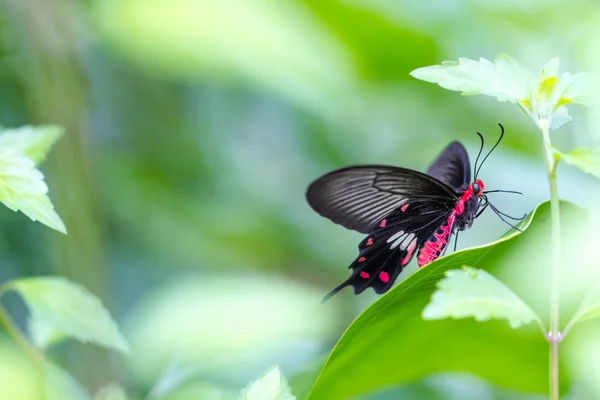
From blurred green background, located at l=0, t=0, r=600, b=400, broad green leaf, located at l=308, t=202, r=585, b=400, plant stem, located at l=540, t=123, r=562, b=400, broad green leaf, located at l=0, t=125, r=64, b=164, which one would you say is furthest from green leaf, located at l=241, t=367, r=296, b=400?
broad green leaf, located at l=0, t=125, r=64, b=164

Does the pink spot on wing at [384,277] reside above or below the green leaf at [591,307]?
above

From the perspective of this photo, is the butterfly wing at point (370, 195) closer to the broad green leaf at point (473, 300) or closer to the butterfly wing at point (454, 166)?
the butterfly wing at point (454, 166)

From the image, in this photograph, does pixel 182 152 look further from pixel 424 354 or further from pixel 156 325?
pixel 424 354

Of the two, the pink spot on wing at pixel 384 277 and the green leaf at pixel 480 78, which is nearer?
the green leaf at pixel 480 78

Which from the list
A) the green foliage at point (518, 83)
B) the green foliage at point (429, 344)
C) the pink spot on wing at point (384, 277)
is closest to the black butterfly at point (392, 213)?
the pink spot on wing at point (384, 277)

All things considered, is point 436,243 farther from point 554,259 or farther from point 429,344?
point 554,259

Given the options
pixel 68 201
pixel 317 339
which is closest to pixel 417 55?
pixel 317 339

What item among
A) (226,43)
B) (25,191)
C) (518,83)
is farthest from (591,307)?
(226,43)
